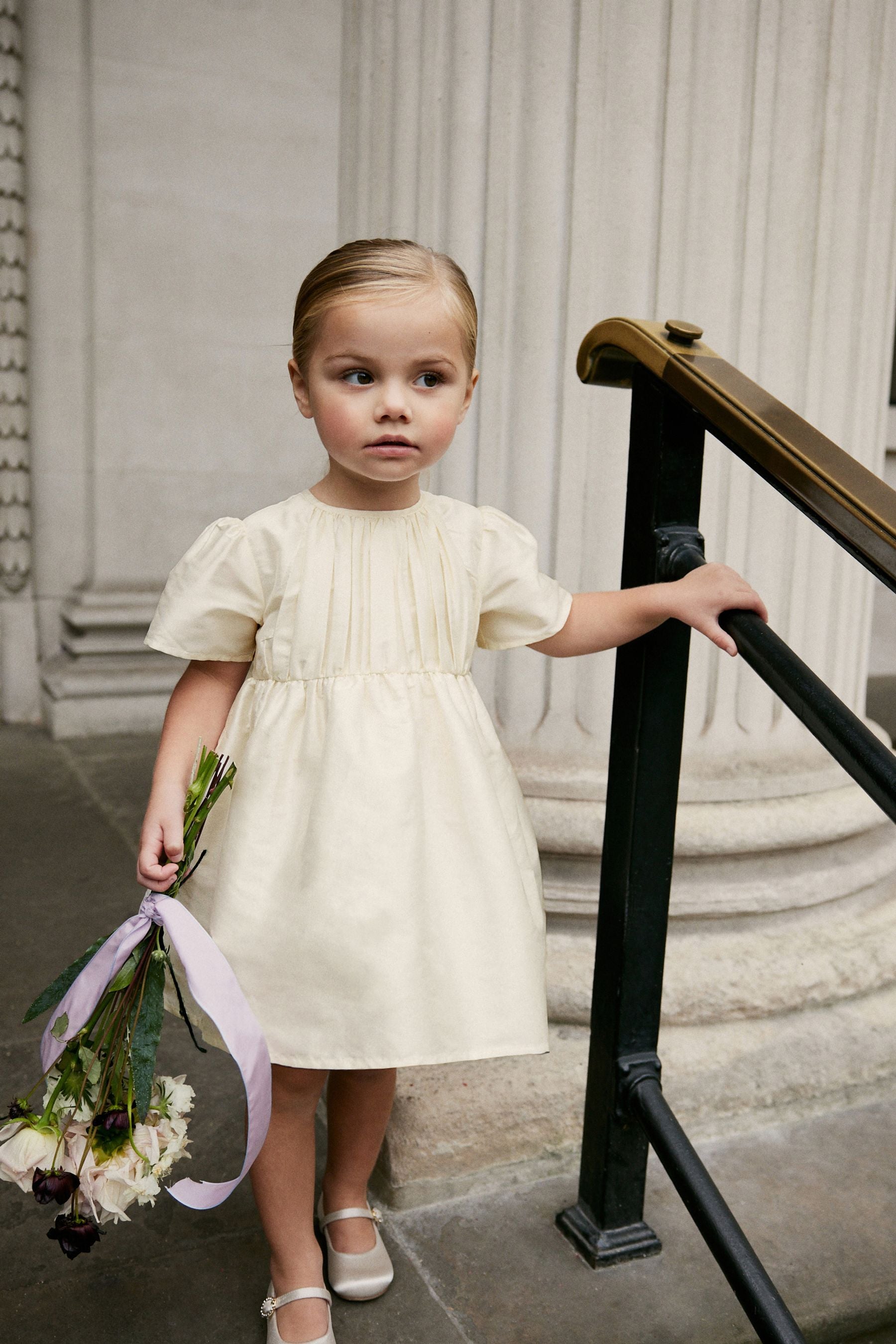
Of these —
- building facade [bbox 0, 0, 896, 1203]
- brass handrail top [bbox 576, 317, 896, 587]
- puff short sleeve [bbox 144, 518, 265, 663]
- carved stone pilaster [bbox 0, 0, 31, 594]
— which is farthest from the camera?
carved stone pilaster [bbox 0, 0, 31, 594]

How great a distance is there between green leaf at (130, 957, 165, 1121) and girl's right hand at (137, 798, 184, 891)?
81 millimetres

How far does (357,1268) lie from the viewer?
4.98ft

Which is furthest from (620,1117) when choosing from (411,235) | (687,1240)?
(411,235)

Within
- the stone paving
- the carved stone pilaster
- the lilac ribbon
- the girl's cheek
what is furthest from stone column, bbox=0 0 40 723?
the lilac ribbon

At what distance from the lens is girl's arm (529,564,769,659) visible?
1285 mm

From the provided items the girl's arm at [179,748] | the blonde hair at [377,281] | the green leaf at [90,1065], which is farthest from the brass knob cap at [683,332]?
the green leaf at [90,1065]

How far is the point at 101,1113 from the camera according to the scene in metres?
1.17

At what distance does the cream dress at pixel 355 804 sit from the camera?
132 centimetres

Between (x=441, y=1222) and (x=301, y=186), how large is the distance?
433 centimetres

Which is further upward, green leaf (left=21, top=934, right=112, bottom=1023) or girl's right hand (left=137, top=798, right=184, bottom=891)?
→ girl's right hand (left=137, top=798, right=184, bottom=891)

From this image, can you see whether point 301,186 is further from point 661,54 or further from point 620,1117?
point 620,1117

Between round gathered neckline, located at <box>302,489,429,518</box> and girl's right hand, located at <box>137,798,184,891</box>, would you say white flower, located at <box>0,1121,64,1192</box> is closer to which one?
girl's right hand, located at <box>137,798,184,891</box>

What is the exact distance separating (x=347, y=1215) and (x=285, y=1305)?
16 centimetres

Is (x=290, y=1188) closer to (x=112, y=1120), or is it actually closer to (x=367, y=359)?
(x=112, y=1120)
